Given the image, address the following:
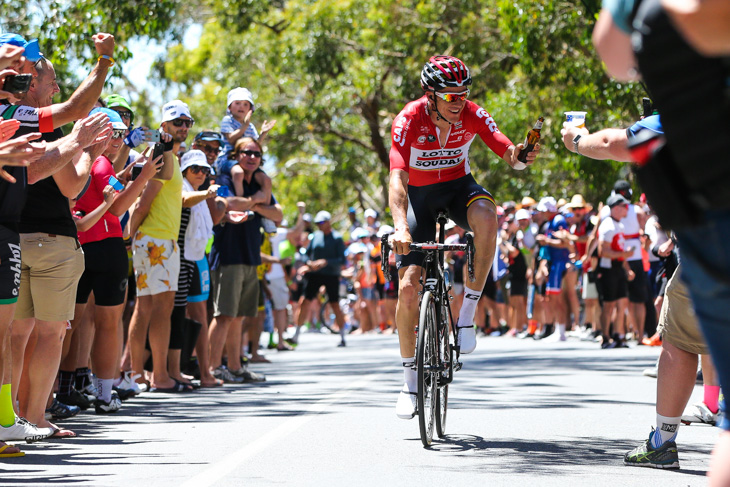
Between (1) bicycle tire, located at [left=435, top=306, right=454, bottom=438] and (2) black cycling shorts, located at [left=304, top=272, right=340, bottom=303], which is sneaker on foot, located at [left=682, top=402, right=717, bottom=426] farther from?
(2) black cycling shorts, located at [left=304, top=272, right=340, bottom=303]

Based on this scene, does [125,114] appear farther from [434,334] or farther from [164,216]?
[434,334]

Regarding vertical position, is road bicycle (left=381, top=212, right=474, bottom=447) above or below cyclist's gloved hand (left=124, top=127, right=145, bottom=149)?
below

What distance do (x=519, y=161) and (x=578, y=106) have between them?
16.7m

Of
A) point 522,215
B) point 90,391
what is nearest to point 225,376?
point 90,391

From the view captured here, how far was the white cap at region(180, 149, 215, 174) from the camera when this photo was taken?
38.3ft

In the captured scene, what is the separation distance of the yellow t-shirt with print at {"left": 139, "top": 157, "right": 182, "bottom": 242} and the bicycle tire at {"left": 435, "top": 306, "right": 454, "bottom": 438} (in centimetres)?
361

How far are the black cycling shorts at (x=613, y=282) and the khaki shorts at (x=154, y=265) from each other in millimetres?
8554

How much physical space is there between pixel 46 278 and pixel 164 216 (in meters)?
3.18

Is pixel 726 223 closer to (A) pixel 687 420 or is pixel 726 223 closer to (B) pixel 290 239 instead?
(A) pixel 687 420

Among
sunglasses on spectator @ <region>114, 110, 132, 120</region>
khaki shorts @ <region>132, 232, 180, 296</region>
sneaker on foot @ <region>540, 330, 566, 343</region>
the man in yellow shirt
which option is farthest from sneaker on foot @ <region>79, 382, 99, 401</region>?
sneaker on foot @ <region>540, 330, 566, 343</region>

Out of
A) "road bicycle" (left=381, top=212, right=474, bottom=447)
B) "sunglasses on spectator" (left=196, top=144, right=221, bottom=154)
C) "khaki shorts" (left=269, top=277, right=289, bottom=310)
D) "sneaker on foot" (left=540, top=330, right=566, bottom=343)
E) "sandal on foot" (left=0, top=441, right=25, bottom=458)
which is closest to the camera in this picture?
"sandal on foot" (left=0, top=441, right=25, bottom=458)

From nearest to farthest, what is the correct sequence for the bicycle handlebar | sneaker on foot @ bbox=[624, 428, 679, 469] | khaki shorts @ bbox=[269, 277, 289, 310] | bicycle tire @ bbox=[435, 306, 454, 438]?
1. sneaker on foot @ bbox=[624, 428, 679, 469]
2. the bicycle handlebar
3. bicycle tire @ bbox=[435, 306, 454, 438]
4. khaki shorts @ bbox=[269, 277, 289, 310]

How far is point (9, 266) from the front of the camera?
262 inches

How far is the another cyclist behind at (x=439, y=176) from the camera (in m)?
7.77
